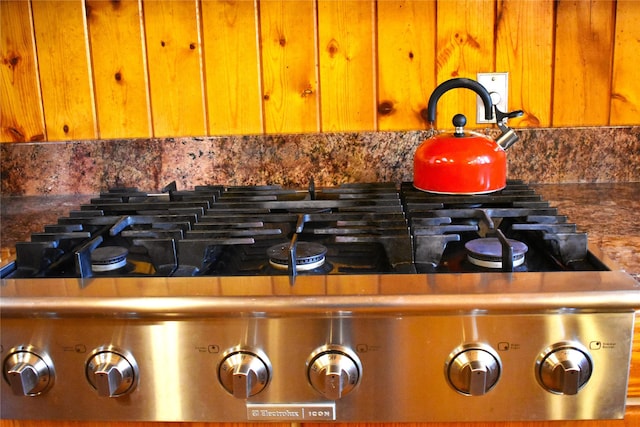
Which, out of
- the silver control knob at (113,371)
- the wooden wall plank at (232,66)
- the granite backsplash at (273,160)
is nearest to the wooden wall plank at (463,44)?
the granite backsplash at (273,160)

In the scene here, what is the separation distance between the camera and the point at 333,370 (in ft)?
2.28

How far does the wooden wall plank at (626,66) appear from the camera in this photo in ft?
4.16

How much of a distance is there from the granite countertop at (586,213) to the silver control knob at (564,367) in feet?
0.46

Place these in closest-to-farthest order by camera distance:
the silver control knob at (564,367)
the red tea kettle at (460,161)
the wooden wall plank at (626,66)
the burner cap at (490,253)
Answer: the silver control knob at (564,367) < the burner cap at (490,253) < the red tea kettle at (460,161) < the wooden wall plank at (626,66)

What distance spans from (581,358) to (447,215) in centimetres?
33

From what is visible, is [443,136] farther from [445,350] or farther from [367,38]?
[445,350]

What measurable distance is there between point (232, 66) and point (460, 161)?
0.58 metres

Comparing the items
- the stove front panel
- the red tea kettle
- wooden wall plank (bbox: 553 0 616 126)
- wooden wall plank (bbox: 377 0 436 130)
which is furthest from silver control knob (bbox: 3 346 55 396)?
wooden wall plank (bbox: 553 0 616 126)

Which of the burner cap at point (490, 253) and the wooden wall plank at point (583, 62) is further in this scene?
the wooden wall plank at point (583, 62)

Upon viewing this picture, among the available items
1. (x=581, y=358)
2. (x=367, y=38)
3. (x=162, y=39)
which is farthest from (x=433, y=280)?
(x=162, y=39)

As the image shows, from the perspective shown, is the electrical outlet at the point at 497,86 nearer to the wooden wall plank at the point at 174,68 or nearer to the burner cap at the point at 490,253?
the burner cap at the point at 490,253

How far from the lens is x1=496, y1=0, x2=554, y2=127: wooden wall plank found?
1.28m

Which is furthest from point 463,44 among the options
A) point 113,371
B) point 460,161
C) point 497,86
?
point 113,371

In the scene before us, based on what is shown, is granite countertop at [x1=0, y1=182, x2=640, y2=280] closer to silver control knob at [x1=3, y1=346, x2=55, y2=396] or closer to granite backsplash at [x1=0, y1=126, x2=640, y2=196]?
granite backsplash at [x1=0, y1=126, x2=640, y2=196]
